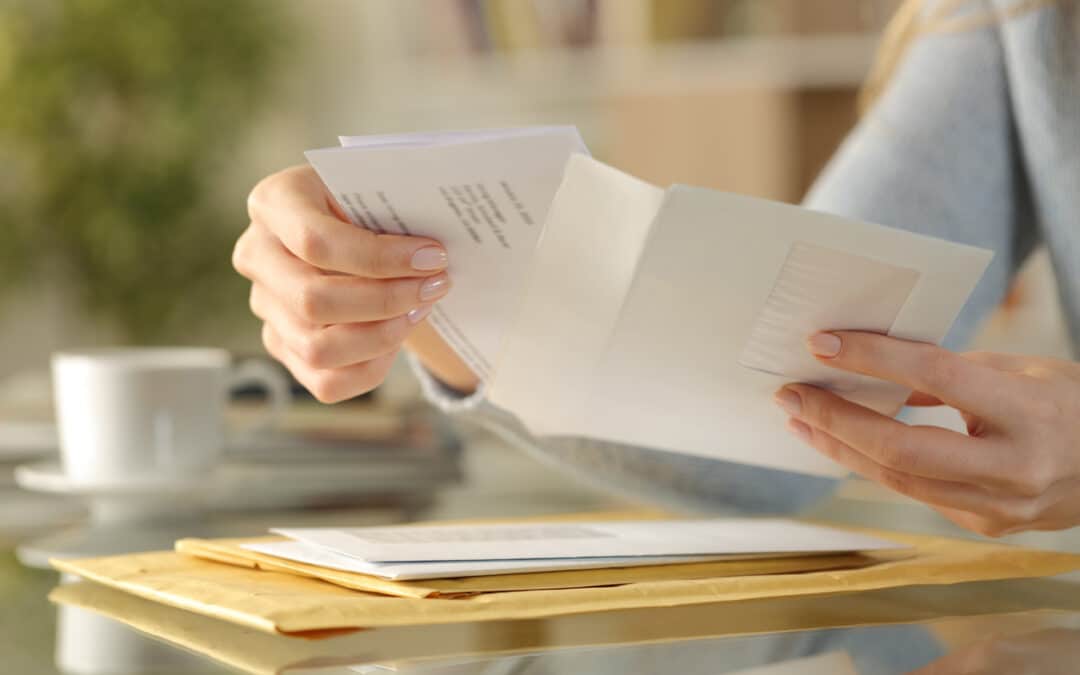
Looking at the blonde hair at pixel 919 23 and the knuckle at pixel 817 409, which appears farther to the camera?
the blonde hair at pixel 919 23

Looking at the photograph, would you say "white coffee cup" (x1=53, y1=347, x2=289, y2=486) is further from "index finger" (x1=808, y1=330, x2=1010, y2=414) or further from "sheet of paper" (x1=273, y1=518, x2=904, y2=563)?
"index finger" (x1=808, y1=330, x2=1010, y2=414)

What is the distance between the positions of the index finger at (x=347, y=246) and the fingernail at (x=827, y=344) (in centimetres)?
17

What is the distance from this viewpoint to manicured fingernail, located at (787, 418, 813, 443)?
568 mm

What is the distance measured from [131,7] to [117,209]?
476 mm

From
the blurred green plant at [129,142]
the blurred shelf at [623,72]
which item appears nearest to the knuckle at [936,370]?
the blurred shelf at [623,72]

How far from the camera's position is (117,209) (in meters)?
2.90

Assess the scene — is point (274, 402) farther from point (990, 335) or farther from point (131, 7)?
point (131, 7)

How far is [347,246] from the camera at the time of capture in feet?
1.79

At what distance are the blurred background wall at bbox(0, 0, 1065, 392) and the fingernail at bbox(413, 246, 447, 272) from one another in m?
2.13

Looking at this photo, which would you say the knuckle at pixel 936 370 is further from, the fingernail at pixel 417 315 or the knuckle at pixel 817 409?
the fingernail at pixel 417 315

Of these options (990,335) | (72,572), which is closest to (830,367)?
(72,572)

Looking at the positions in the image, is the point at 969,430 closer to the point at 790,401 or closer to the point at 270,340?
the point at 790,401

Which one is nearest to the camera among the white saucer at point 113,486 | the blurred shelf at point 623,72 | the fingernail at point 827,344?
the fingernail at point 827,344

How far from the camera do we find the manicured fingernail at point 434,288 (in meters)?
0.57
